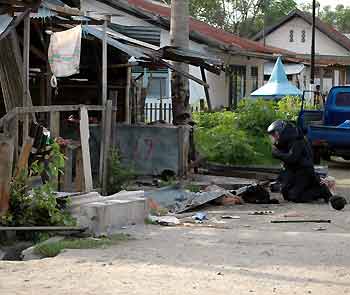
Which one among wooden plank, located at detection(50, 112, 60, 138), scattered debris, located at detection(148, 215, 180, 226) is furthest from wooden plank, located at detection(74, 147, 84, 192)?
scattered debris, located at detection(148, 215, 180, 226)

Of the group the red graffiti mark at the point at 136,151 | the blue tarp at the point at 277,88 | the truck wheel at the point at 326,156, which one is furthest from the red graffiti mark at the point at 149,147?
the blue tarp at the point at 277,88

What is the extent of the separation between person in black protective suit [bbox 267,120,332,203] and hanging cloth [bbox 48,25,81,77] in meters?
3.97

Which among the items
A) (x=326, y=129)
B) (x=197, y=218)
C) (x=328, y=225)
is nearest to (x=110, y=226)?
(x=197, y=218)

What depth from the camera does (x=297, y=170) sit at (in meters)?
13.3

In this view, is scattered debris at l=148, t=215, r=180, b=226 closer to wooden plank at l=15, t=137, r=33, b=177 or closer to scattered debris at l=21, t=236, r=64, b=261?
wooden plank at l=15, t=137, r=33, b=177

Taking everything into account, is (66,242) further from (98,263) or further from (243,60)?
(243,60)

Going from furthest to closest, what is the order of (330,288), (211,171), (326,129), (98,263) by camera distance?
(326,129) < (211,171) < (98,263) < (330,288)

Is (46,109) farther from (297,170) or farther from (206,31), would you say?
(206,31)

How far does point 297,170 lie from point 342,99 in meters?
7.69

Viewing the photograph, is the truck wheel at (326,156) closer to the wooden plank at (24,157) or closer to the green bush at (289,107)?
the green bush at (289,107)

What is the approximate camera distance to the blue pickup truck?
18750 mm

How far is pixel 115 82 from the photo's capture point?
16.5 meters

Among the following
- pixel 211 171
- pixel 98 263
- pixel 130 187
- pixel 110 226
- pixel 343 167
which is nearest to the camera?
pixel 98 263

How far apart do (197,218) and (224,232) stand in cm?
130
